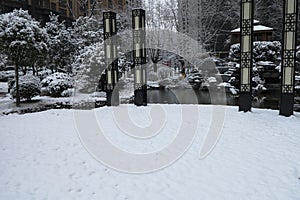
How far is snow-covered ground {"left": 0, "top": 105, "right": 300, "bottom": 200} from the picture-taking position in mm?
2809

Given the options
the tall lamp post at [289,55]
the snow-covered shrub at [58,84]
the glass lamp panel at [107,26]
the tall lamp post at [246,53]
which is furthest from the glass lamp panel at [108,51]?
the tall lamp post at [289,55]

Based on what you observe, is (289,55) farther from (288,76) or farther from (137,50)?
(137,50)

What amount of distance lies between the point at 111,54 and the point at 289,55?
14.9 feet

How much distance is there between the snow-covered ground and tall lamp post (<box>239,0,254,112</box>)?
116cm

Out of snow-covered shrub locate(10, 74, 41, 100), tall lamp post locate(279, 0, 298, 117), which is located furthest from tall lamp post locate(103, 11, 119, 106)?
tall lamp post locate(279, 0, 298, 117)

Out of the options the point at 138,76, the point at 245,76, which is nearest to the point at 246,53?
the point at 245,76

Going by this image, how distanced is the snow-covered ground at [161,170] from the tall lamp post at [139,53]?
2520 millimetres

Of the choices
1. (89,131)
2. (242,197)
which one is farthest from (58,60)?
(242,197)

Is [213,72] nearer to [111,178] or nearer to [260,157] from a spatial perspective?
[260,157]

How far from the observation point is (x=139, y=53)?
744 cm

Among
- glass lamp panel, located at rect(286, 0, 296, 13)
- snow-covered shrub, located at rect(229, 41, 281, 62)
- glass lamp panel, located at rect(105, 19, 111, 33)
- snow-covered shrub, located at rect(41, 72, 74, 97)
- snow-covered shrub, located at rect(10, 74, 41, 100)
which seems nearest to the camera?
glass lamp panel, located at rect(286, 0, 296, 13)

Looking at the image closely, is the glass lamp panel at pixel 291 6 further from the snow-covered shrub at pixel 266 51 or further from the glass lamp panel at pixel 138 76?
the snow-covered shrub at pixel 266 51

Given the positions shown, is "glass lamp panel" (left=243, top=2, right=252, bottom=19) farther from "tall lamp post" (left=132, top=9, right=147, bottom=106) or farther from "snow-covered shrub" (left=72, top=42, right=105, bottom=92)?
"snow-covered shrub" (left=72, top=42, right=105, bottom=92)

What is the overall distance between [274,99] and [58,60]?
1017 cm
